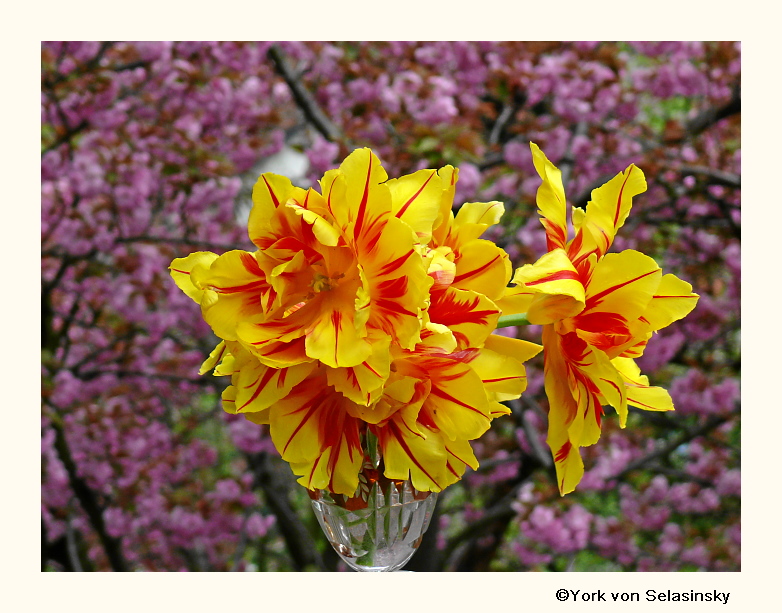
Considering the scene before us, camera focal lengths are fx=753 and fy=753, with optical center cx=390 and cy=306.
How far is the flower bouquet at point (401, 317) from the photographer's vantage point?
1.87ft

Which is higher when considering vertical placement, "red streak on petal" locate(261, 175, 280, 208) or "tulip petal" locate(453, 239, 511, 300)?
"red streak on petal" locate(261, 175, 280, 208)

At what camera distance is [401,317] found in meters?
0.56

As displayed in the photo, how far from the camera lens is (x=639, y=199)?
213 cm

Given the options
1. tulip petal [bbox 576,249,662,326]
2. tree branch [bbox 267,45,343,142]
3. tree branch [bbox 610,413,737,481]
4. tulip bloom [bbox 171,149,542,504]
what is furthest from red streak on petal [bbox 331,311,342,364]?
tree branch [bbox 610,413,737,481]

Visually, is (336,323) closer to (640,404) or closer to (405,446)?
(405,446)

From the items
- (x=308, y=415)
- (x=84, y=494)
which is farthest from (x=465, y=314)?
(x=84, y=494)

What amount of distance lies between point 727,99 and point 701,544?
1.31 meters

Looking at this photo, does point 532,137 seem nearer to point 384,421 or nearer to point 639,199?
point 639,199

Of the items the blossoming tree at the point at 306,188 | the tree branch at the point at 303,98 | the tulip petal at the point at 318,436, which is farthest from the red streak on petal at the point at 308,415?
the tree branch at the point at 303,98

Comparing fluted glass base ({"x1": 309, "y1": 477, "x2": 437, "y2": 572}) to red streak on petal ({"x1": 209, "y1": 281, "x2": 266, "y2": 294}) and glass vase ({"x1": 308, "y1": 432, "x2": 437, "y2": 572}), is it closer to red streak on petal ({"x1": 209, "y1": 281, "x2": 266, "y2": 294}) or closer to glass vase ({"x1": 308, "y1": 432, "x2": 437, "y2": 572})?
glass vase ({"x1": 308, "y1": 432, "x2": 437, "y2": 572})

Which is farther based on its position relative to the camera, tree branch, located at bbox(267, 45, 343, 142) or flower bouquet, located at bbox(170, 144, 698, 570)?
tree branch, located at bbox(267, 45, 343, 142)

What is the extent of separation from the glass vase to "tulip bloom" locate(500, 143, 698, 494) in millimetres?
142

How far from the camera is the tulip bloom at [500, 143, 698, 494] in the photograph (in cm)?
60

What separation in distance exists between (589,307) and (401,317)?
164 mm
